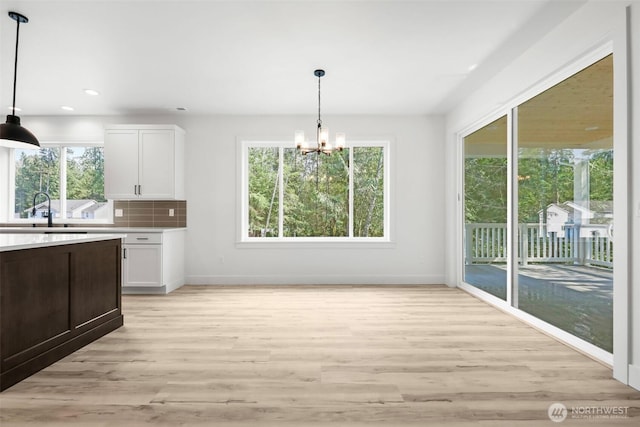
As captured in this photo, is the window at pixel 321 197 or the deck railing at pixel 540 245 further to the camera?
the window at pixel 321 197

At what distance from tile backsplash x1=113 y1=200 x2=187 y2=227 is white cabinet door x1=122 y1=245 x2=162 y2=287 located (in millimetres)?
718

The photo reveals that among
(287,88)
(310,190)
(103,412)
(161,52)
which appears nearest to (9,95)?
(161,52)

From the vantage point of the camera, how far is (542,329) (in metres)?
3.12

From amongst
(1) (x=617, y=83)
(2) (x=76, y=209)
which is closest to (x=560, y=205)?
(1) (x=617, y=83)

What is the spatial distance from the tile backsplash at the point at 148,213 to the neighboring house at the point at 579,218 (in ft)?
15.7

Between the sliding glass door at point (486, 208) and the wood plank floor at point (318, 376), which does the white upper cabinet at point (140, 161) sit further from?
the sliding glass door at point (486, 208)

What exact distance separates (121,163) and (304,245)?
9.73ft

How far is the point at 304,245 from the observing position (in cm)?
529

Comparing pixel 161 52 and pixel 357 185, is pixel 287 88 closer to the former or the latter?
pixel 161 52

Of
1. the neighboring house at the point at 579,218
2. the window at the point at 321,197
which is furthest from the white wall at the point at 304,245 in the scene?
the neighboring house at the point at 579,218

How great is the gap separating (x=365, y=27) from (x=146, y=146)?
3630 mm

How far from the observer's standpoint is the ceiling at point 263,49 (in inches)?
101

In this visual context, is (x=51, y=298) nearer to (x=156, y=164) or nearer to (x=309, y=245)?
(x=156, y=164)

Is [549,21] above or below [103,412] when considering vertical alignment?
above
